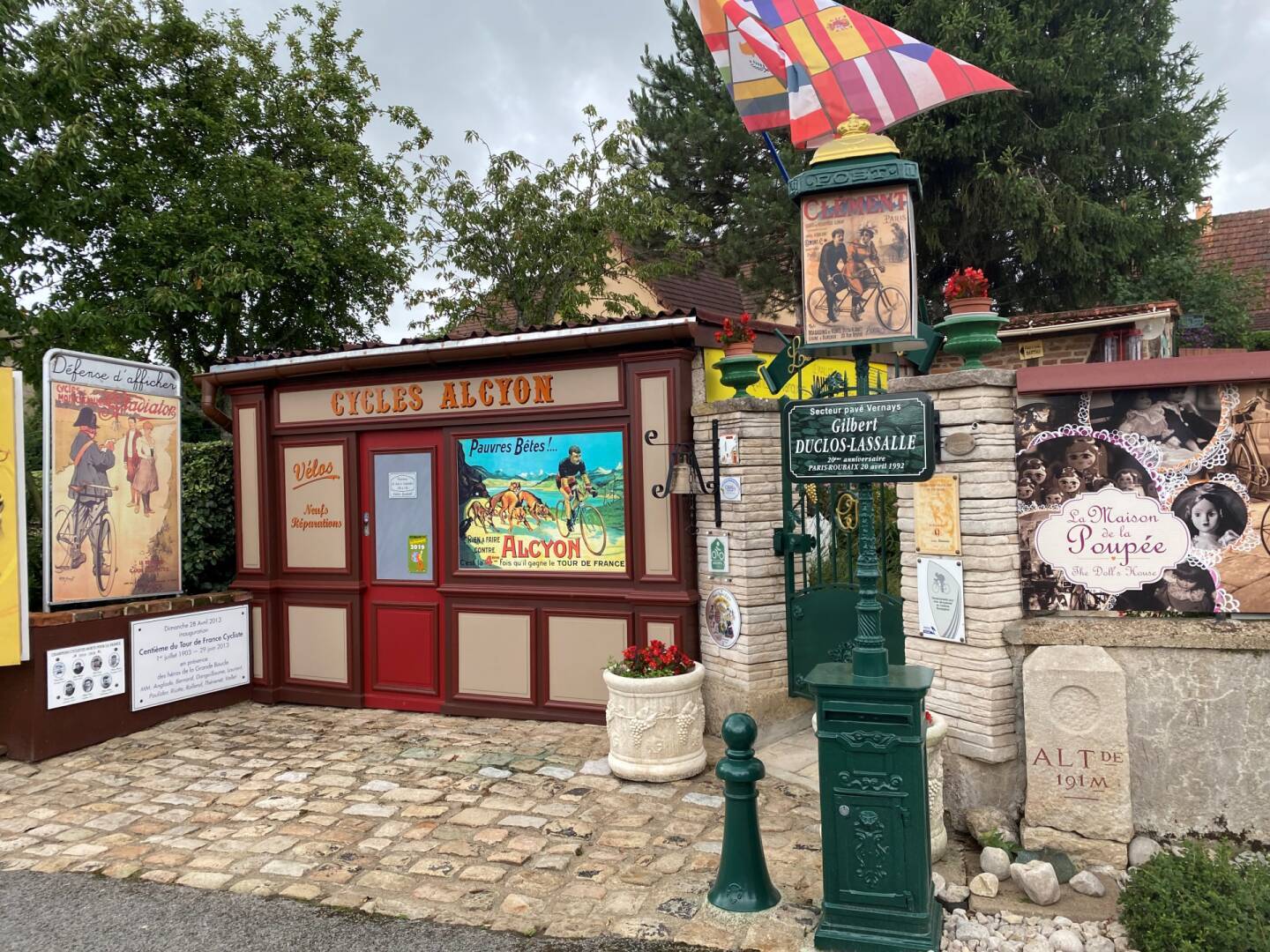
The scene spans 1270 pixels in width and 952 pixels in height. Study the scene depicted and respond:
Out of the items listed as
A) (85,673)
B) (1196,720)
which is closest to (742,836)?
(1196,720)

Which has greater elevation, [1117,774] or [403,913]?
[1117,774]

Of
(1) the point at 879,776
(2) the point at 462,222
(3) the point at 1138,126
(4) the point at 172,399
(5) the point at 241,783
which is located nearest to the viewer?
(1) the point at 879,776

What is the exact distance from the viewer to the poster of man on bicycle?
391 cm

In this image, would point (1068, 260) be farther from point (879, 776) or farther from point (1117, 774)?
point (879, 776)

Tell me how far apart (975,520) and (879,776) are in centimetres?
165

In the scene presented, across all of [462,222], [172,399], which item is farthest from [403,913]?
[462,222]

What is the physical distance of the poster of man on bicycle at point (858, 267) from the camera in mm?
3906

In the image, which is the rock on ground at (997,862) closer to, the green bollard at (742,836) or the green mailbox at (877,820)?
the green mailbox at (877,820)

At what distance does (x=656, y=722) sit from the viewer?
19.0 ft

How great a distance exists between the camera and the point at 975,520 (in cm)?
468

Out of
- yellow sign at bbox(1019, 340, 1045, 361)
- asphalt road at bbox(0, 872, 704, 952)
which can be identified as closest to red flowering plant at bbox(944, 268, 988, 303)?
asphalt road at bbox(0, 872, 704, 952)

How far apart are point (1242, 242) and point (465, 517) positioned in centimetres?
2024

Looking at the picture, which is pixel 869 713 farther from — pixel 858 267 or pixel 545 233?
pixel 545 233

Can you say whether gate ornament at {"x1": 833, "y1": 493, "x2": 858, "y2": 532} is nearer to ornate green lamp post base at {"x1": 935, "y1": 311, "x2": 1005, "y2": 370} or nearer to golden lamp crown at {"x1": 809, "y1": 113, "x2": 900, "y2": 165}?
ornate green lamp post base at {"x1": 935, "y1": 311, "x2": 1005, "y2": 370}
